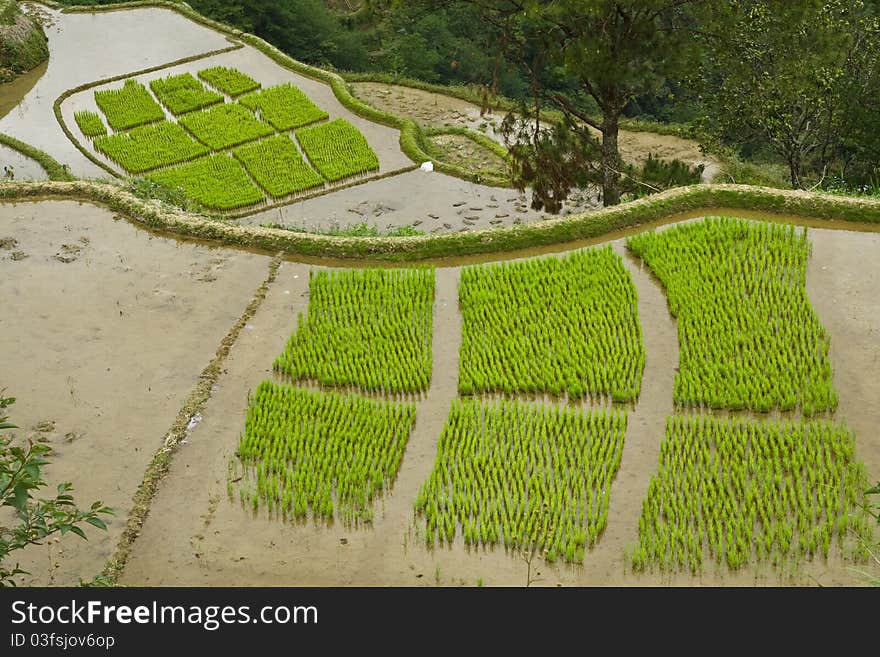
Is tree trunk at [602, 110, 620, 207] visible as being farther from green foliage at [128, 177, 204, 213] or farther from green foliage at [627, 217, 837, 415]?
green foliage at [128, 177, 204, 213]

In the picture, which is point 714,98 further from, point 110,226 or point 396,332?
point 110,226

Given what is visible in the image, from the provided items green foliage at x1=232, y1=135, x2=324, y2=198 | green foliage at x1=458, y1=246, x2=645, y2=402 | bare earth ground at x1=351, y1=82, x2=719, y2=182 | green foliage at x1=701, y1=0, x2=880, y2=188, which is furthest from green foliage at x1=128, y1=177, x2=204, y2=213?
green foliage at x1=701, y1=0, x2=880, y2=188

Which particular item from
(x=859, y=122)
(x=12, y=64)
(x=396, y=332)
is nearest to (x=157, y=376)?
(x=396, y=332)

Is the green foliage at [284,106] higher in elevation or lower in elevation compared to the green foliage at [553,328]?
higher

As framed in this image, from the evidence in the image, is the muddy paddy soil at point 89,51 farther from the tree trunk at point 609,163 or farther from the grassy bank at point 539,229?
→ the tree trunk at point 609,163

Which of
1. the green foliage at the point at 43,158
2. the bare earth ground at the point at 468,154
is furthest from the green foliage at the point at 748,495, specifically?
the green foliage at the point at 43,158


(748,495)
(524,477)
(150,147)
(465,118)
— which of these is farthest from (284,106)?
(748,495)
